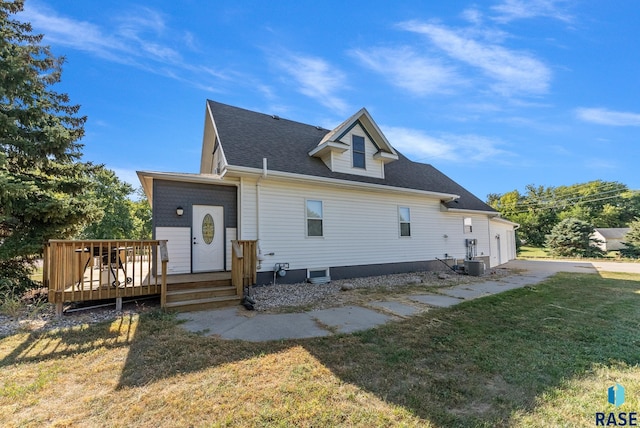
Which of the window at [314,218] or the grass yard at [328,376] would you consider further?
the window at [314,218]

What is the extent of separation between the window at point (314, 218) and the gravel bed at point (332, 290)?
5.77 feet

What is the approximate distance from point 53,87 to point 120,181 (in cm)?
1315

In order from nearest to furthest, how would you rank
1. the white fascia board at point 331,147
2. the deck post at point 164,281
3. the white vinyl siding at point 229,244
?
1. the deck post at point 164,281
2. the white vinyl siding at point 229,244
3. the white fascia board at point 331,147

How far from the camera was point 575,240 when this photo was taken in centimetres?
2617

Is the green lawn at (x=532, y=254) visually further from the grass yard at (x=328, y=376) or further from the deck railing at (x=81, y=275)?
the deck railing at (x=81, y=275)

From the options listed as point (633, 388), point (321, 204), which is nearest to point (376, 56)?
point (321, 204)

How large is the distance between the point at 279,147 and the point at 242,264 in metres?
4.90

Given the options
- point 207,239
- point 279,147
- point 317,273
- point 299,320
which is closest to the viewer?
point 299,320

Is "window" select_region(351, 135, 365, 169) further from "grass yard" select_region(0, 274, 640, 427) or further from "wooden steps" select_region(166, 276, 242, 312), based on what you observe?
"grass yard" select_region(0, 274, 640, 427)

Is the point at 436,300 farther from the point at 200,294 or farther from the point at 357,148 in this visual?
the point at 357,148

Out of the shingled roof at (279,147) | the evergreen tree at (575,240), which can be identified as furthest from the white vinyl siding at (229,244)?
the evergreen tree at (575,240)

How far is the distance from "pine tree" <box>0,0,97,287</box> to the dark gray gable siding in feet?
6.61

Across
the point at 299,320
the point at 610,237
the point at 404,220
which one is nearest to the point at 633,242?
the point at 610,237

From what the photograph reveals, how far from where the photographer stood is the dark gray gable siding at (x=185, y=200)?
7.50m
